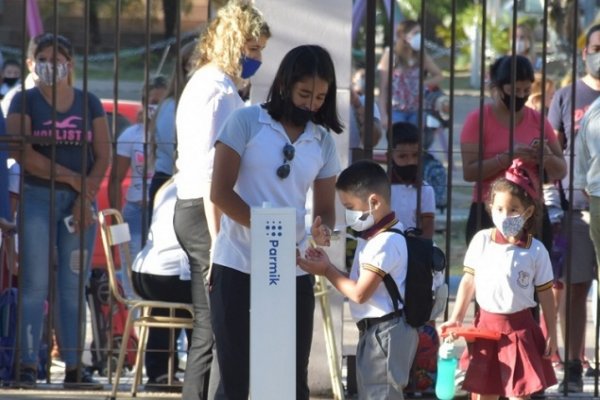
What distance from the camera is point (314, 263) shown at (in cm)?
521

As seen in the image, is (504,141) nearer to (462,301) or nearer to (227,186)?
(462,301)

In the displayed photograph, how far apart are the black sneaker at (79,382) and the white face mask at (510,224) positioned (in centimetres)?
241

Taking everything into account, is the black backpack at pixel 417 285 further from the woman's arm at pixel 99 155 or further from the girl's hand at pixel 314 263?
the woman's arm at pixel 99 155

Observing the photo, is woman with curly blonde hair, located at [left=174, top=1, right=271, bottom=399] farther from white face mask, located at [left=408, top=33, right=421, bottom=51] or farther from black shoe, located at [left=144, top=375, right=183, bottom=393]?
white face mask, located at [left=408, top=33, right=421, bottom=51]

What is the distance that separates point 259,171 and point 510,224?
4.70 ft

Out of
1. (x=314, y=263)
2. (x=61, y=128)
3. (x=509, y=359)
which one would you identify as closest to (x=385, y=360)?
(x=314, y=263)

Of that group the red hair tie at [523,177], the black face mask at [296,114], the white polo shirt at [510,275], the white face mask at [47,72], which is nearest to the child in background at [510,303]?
the white polo shirt at [510,275]

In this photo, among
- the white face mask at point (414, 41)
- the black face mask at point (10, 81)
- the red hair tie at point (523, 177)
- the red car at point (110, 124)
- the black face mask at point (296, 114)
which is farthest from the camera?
the white face mask at point (414, 41)

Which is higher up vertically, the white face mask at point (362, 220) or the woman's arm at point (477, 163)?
the woman's arm at point (477, 163)

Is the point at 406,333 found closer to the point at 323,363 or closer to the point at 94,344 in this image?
the point at 323,363

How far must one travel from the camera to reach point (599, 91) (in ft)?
27.3

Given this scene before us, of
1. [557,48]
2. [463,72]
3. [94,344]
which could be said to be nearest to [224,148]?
[94,344]

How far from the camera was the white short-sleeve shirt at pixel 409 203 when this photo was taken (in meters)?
7.35

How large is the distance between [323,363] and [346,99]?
1.37 m
